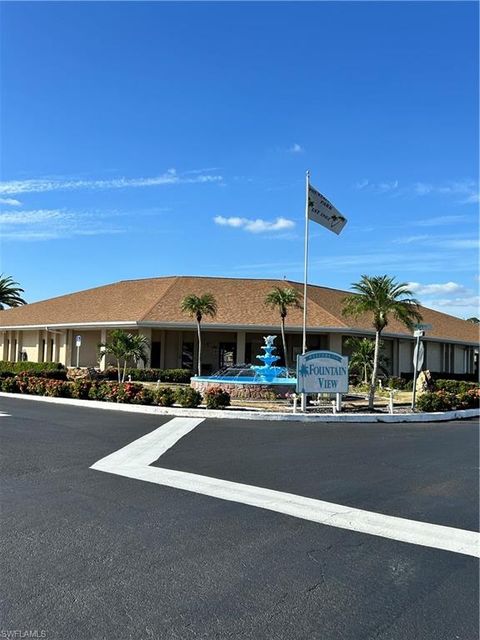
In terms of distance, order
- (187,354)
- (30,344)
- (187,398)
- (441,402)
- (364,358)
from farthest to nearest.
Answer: (30,344) < (187,354) < (364,358) < (441,402) < (187,398)

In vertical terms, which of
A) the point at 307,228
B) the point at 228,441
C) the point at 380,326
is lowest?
the point at 228,441

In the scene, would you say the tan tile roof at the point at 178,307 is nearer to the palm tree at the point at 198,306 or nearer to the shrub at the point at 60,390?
the palm tree at the point at 198,306

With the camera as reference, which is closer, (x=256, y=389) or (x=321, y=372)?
(x=321, y=372)

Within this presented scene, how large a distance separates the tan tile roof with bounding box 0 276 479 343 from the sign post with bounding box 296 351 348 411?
1507 cm

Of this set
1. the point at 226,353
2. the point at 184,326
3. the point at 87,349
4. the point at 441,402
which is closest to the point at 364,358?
the point at 226,353

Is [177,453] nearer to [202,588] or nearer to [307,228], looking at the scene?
[202,588]

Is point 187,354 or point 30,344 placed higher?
point 30,344

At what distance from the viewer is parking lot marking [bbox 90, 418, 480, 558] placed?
5.51m

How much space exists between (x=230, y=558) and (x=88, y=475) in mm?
3648

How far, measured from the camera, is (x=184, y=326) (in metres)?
33.1

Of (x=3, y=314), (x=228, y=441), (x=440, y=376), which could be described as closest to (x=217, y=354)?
(x=440, y=376)

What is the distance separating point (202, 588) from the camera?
4125 millimetres

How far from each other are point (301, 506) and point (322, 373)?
1162 centimetres

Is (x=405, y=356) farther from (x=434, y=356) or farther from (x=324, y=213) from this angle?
(x=324, y=213)
